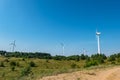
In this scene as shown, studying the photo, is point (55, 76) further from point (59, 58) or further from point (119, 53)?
point (59, 58)

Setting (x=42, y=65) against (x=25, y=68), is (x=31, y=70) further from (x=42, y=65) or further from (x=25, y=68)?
(x=42, y=65)

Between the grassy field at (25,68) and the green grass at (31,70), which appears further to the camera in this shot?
the grassy field at (25,68)

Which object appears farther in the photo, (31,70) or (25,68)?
(31,70)

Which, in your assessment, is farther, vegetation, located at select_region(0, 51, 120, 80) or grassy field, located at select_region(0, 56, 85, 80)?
grassy field, located at select_region(0, 56, 85, 80)

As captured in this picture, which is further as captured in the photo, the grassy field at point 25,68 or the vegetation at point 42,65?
the grassy field at point 25,68

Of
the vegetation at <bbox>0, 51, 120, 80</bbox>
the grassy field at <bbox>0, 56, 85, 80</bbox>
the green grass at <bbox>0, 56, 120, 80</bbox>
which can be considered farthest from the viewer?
the grassy field at <bbox>0, 56, 85, 80</bbox>

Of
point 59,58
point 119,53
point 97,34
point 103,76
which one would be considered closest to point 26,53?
point 59,58

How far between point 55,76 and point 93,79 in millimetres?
4116

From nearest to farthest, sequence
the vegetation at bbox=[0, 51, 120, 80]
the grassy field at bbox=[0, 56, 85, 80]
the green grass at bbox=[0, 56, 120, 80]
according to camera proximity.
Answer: the green grass at bbox=[0, 56, 120, 80]
the vegetation at bbox=[0, 51, 120, 80]
the grassy field at bbox=[0, 56, 85, 80]

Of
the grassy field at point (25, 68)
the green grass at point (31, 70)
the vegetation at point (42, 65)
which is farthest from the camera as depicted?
the grassy field at point (25, 68)

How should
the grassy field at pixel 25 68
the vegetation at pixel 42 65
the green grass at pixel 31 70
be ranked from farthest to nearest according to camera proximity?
the grassy field at pixel 25 68
the vegetation at pixel 42 65
the green grass at pixel 31 70

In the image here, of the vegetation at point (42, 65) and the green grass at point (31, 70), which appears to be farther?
the vegetation at point (42, 65)

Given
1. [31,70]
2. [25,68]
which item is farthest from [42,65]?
[25,68]

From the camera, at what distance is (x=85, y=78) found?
2355 centimetres
